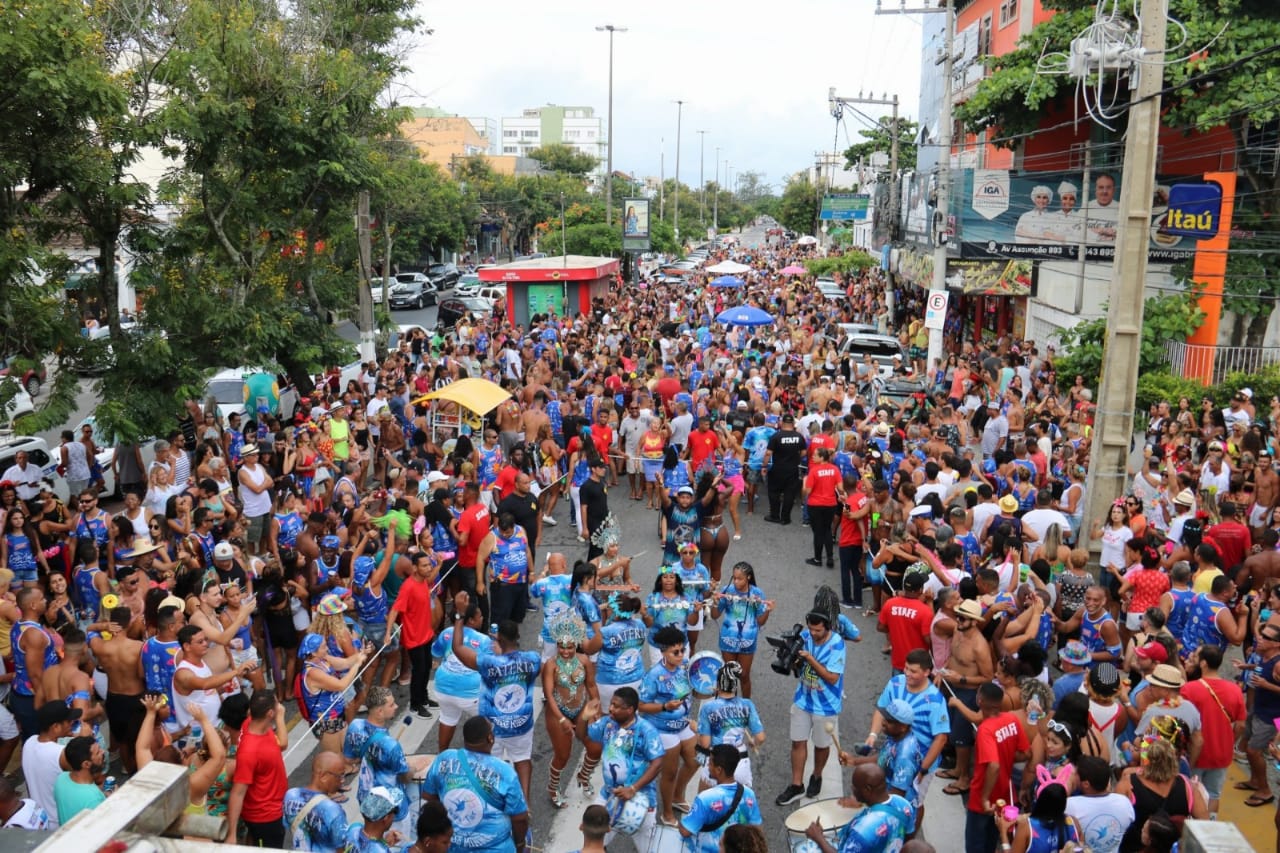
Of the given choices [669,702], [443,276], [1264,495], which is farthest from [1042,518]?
[443,276]

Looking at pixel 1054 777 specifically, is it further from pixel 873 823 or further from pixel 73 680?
pixel 73 680

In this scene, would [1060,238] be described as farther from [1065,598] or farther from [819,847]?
[819,847]

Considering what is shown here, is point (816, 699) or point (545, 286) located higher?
point (545, 286)

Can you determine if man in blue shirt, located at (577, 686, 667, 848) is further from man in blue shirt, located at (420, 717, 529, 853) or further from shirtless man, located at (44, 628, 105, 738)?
shirtless man, located at (44, 628, 105, 738)

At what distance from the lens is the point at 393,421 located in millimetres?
14961

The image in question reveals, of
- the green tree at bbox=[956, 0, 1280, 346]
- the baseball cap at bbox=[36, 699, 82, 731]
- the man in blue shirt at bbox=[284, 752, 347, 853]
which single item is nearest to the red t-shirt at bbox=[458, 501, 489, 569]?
the baseball cap at bbox=[36, 699, 82, 731]

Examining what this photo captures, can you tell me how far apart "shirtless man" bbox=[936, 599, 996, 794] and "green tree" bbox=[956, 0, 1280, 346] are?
1256cm

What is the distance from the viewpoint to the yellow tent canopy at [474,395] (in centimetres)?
1427

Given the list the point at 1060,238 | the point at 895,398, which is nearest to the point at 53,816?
the point at 895,398

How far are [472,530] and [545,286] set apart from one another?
75.4 ft

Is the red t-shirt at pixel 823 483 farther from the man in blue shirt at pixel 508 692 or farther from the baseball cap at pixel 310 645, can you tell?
the baseball cap at pixel 310 645

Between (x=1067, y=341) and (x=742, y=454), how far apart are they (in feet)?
28.4

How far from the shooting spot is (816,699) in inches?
287

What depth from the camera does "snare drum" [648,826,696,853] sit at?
552cm
